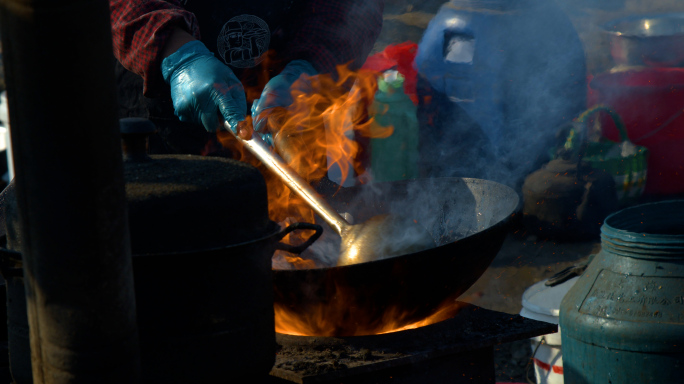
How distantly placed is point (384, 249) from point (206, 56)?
54.4 inches

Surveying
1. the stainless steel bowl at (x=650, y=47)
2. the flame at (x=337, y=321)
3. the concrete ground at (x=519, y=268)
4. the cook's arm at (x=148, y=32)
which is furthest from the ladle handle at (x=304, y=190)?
the stainless steel bowl at (x=650, y=47)

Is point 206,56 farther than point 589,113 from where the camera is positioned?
No

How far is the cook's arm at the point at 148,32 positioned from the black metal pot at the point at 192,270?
4.88 ft

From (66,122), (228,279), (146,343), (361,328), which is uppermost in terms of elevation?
(66,122)

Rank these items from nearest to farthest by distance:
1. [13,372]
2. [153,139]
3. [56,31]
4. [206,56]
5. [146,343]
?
[56,31] → [146,343] → [13,372] → [206,56] → [153,139]

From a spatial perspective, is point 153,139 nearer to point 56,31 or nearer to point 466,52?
point 56,31

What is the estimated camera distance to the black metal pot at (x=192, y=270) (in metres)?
1.67

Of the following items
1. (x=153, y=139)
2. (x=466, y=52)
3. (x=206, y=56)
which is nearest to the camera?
(x=206, y=56)

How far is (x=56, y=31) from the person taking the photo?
133 cm

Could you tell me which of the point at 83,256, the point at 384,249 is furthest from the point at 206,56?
the point at 83,256

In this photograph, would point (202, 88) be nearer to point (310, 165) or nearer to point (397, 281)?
point (310, 165)

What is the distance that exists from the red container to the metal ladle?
4876 millimetres

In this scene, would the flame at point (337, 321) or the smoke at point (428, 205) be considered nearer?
the flame at point (337, 321)

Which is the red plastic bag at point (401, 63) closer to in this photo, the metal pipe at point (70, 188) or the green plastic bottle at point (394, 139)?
the green plastic bottle at point (394, 139)
